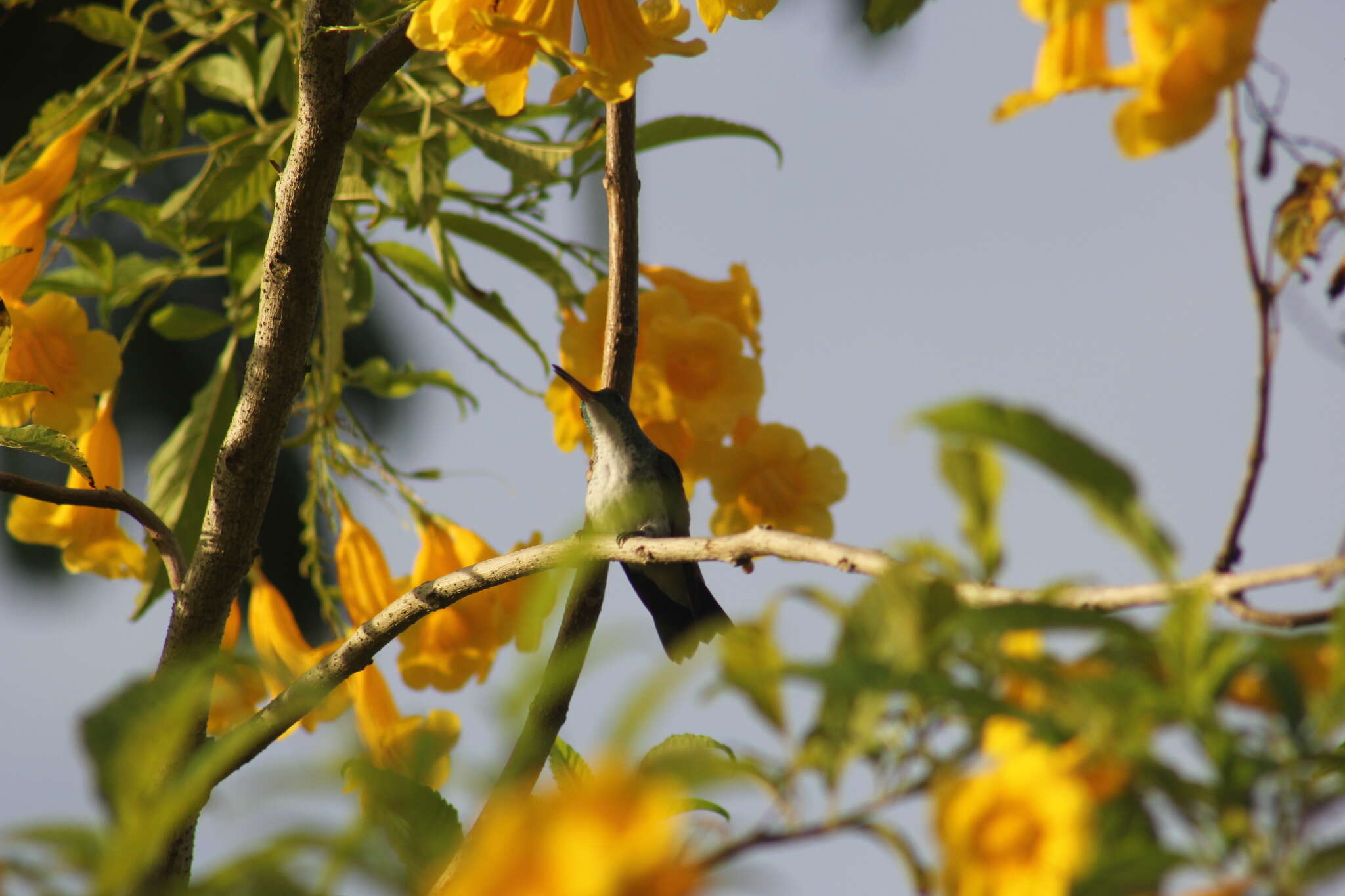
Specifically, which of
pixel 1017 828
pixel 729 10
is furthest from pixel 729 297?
pixel 1017 828

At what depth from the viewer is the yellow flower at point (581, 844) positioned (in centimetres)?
39

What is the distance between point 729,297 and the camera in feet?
6.81

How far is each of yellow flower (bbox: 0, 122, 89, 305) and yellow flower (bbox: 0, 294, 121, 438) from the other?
0.16ft

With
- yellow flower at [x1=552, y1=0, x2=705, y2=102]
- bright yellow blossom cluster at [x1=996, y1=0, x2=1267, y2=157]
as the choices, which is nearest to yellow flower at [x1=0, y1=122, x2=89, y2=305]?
yellow flower at [x1=552, y1=0, x2=705, y2=102]

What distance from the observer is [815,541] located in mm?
883

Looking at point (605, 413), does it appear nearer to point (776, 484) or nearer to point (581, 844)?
point (776, 484)

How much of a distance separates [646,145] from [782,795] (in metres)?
1.77

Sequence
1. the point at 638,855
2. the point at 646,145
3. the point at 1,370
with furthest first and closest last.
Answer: the point at 646,145 → the point at 1,370 → the point at 638,855

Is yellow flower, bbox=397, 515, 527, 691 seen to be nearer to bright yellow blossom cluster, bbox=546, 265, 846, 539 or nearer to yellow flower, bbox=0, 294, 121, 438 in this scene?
bright yellow blossom cluster, bbox=546, 265, 846, 539

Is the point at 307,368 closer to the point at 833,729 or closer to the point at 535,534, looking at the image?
the point at 535,534

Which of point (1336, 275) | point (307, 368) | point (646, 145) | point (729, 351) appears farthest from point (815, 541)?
point (646, 145)

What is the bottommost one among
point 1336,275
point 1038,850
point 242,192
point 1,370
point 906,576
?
point 1038,850

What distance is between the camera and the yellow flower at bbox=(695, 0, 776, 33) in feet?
3.95

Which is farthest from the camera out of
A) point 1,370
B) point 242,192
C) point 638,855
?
point 242,192
